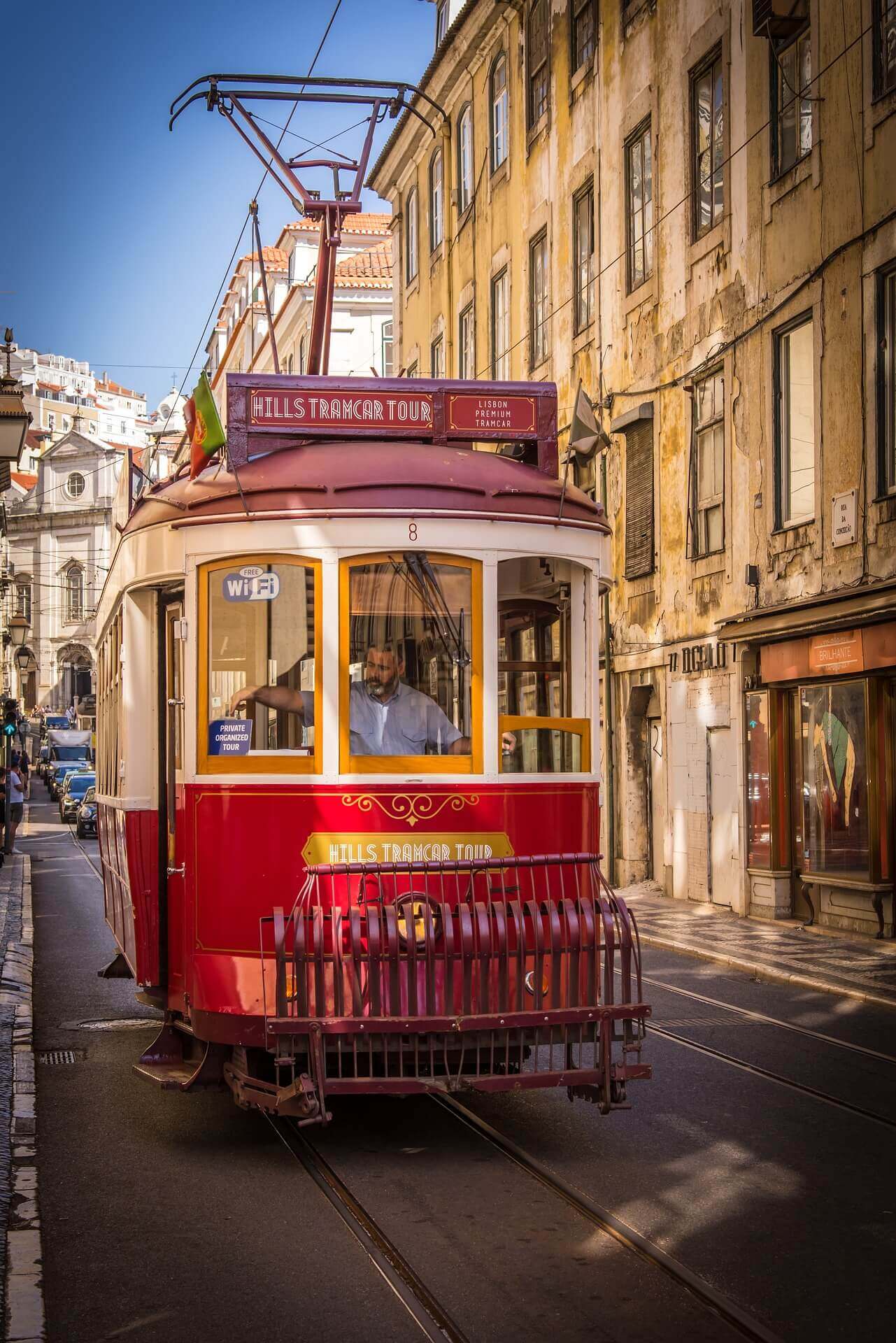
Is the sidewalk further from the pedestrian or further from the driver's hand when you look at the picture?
the pedestrian

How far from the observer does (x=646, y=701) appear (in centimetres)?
2395

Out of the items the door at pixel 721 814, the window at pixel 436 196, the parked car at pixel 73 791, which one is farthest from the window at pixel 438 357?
the parked car at pixel 73 791

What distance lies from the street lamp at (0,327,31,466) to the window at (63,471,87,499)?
86.9 meters

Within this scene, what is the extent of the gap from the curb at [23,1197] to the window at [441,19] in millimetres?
28070

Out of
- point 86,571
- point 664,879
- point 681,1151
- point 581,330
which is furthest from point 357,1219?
point 86,571

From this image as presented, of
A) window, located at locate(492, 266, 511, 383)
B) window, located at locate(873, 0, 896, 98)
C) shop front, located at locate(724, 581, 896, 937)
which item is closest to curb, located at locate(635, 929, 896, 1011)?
shop front, located at locate(724, 581, 896, 937)

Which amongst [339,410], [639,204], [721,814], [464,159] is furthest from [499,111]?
[339,410]

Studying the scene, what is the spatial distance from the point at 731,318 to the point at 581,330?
6.15 meters

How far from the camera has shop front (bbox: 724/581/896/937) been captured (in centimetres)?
1611

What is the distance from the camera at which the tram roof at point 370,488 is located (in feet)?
25.1

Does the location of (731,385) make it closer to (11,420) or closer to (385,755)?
(11,420)

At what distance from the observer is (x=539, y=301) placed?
28.5 m

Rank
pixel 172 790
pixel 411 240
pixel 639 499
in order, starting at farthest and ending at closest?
pixel 411 240 < pixel 639 499 < pixel 172 790

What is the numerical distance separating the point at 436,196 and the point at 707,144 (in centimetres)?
1501
